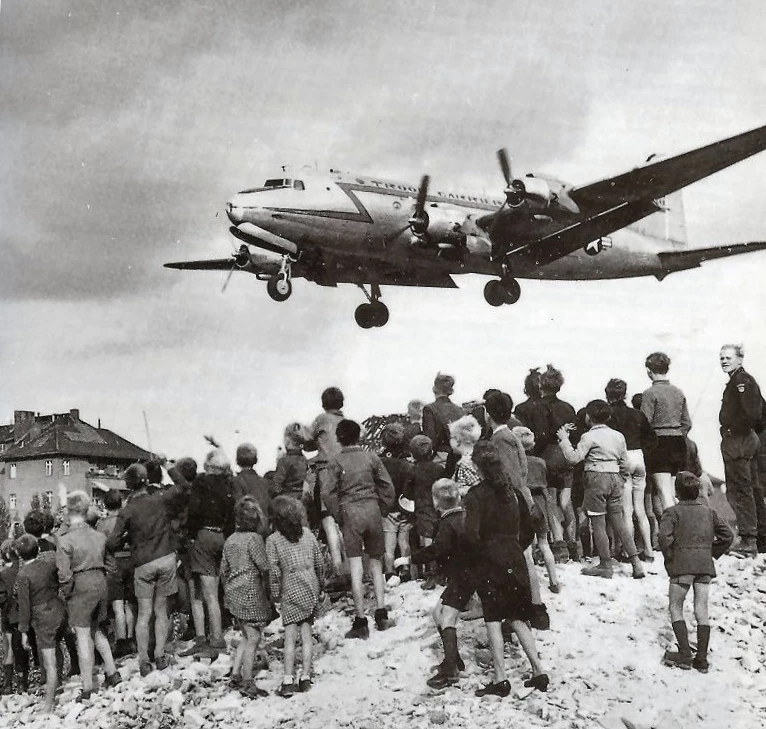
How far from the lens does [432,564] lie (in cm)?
822

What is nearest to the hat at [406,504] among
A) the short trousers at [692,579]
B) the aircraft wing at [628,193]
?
the short trousers at [692,579]

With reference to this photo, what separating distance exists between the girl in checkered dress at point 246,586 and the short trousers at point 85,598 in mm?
1173

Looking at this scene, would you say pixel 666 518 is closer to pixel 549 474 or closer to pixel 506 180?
pixel 549 474

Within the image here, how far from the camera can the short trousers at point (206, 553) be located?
296 inches

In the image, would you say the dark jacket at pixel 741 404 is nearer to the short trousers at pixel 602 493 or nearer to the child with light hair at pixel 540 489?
the short trousers at pixel 602 493

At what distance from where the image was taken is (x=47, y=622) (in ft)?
23.9

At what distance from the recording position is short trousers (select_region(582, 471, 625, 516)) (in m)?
7.70

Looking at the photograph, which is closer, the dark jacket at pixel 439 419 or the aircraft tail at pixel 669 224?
the dark jacket at pixel 439 419

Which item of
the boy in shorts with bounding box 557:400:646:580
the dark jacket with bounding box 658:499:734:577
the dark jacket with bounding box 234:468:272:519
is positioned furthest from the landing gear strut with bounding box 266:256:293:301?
the dark jacket with bounding box 658:499:734:577

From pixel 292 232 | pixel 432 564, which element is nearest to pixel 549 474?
pixel 432 564

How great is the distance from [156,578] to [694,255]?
53.0 ft

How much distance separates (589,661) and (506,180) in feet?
38.2

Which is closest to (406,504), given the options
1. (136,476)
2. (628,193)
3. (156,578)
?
(156,578)

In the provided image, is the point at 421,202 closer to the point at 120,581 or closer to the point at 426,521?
the point at 426,521
